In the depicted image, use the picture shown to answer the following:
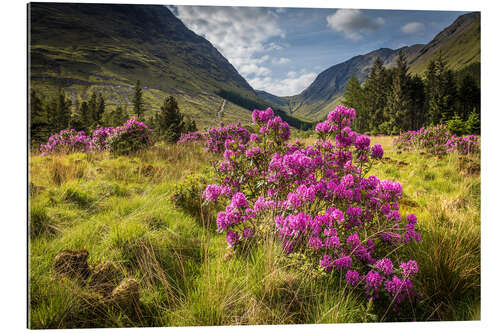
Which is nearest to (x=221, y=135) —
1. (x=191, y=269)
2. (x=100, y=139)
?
(x=100, y=139)

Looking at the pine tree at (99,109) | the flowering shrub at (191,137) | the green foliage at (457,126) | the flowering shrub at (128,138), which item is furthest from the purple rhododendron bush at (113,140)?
the green foliage at (457,126)

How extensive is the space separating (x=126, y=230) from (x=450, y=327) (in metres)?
3.44

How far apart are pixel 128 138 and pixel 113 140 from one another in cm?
42

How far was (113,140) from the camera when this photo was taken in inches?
268

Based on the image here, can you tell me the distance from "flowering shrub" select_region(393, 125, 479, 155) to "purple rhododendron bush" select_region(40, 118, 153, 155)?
8807mm

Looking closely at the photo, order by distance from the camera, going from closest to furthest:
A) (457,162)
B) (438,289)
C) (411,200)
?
1. (438,289)
2. (411,200)
3. (457,162)

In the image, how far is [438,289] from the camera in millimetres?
2051

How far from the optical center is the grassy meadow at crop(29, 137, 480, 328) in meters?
1.80

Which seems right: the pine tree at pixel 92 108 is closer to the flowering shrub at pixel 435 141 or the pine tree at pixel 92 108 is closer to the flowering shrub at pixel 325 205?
the flowering shrub at pixel 325 205

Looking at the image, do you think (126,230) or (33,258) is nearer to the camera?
(33,258)

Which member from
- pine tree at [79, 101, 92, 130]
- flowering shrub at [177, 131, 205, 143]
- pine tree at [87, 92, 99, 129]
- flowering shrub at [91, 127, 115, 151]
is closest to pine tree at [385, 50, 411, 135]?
flowering shrub at [177, 131, 205, 143]
